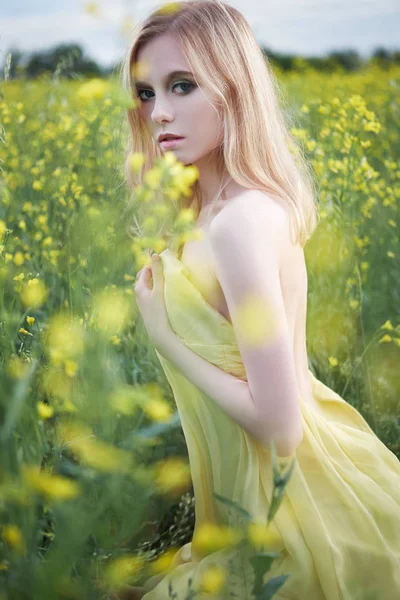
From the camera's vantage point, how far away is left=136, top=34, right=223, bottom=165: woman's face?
48.3 inches

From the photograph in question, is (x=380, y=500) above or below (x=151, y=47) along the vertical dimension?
below

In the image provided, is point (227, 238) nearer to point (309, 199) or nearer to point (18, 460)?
point (309, 199)

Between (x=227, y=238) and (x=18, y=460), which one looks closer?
(x=18, y=460)

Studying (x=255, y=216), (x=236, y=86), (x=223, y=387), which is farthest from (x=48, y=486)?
(x=236, y=86)

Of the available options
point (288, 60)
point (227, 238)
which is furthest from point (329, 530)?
point (288, 60)

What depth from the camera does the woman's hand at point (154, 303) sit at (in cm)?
122

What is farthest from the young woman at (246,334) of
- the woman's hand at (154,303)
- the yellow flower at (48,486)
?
the yellow flower at (48,486)

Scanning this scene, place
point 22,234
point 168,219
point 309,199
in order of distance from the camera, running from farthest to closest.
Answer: point 22,234 < point 168,219 < point 309,199

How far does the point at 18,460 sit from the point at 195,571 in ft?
1.45

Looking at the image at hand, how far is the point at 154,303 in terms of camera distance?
123 centimetres

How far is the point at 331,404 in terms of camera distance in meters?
1.38

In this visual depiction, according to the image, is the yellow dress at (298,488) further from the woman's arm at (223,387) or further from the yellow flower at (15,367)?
the yellow flower at (15,367)

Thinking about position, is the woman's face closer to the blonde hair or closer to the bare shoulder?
the blonde hair

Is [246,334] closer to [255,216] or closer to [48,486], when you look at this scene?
[255,216]
